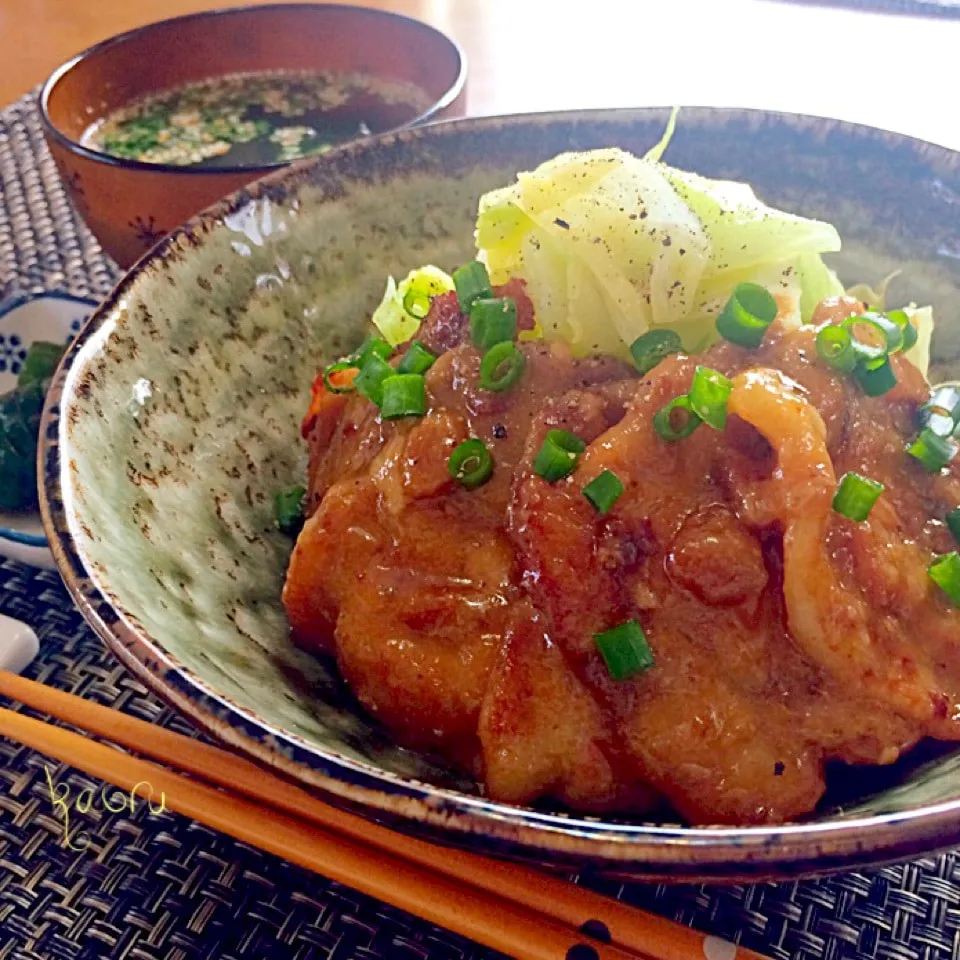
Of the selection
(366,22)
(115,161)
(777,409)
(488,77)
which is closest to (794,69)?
(488,77)

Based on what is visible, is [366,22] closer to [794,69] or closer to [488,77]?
[488,77]

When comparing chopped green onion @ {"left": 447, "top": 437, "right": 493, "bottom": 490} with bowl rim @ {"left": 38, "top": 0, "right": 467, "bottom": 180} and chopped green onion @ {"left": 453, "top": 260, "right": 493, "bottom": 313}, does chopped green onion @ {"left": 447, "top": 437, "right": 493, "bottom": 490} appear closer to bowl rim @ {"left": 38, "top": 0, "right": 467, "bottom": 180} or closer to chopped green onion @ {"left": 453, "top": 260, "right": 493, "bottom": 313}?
chopped green onion @ {"left": 453, "top": 260, "right": 493, "bottom": 313}

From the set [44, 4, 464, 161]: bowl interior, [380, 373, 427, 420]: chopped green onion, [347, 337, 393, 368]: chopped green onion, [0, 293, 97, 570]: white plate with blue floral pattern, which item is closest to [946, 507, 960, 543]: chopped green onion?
[380, 373, 427, 420]: chopped green onion

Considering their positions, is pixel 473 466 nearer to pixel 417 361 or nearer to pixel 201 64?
pixel 417 361

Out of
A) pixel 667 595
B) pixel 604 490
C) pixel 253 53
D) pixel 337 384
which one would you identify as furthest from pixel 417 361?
pixel 253 53

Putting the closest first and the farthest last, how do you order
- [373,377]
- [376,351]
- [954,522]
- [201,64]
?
[954,522] < [373,377] < [376,351] < [201,64]
